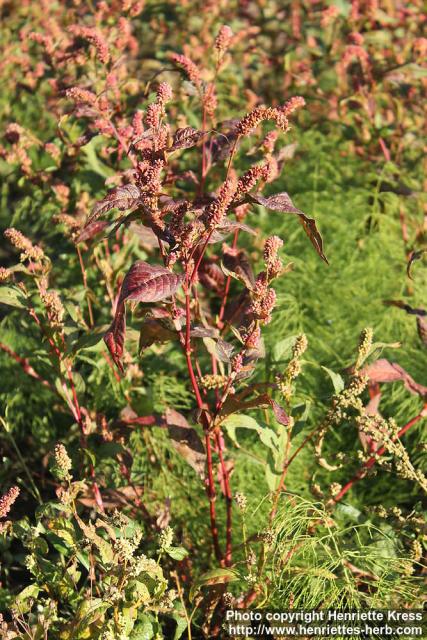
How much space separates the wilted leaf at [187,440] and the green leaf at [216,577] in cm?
30

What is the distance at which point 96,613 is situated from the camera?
160 centimetres

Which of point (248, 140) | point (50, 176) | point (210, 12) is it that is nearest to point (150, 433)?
point (50, 176)

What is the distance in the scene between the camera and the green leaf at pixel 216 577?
5.44ft

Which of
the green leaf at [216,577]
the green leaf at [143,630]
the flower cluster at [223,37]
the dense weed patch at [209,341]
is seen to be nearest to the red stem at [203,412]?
the dense weed patch at [209,341]

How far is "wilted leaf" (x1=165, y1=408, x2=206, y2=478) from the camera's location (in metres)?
1.89

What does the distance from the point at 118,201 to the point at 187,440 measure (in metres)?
0.71

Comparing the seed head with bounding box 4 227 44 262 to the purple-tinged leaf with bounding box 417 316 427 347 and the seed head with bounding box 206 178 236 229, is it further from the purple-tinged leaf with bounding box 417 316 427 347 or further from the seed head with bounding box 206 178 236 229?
the purple-tinged leaf with bounding box 417 316 427 347

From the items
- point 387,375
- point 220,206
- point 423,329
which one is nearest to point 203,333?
point 220,206

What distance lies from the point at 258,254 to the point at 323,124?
3.54 feet

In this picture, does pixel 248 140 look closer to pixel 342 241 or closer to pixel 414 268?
pixel 342 241

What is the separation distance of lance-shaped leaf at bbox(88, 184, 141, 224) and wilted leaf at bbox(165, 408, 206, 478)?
649 millimetres

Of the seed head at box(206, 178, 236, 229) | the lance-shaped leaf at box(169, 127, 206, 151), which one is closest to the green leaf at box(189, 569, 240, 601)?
the seed head at box(206, 178, 236, 229)

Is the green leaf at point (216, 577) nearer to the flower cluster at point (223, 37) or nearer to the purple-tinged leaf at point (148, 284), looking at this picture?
the purple-tinged leaf at point (148, 284)

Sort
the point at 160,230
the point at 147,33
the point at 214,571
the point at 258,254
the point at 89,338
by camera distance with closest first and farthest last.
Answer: the point at 160,230
the point at 214,571
the point at 89,338
the point at 258,254
the point at 147,33
